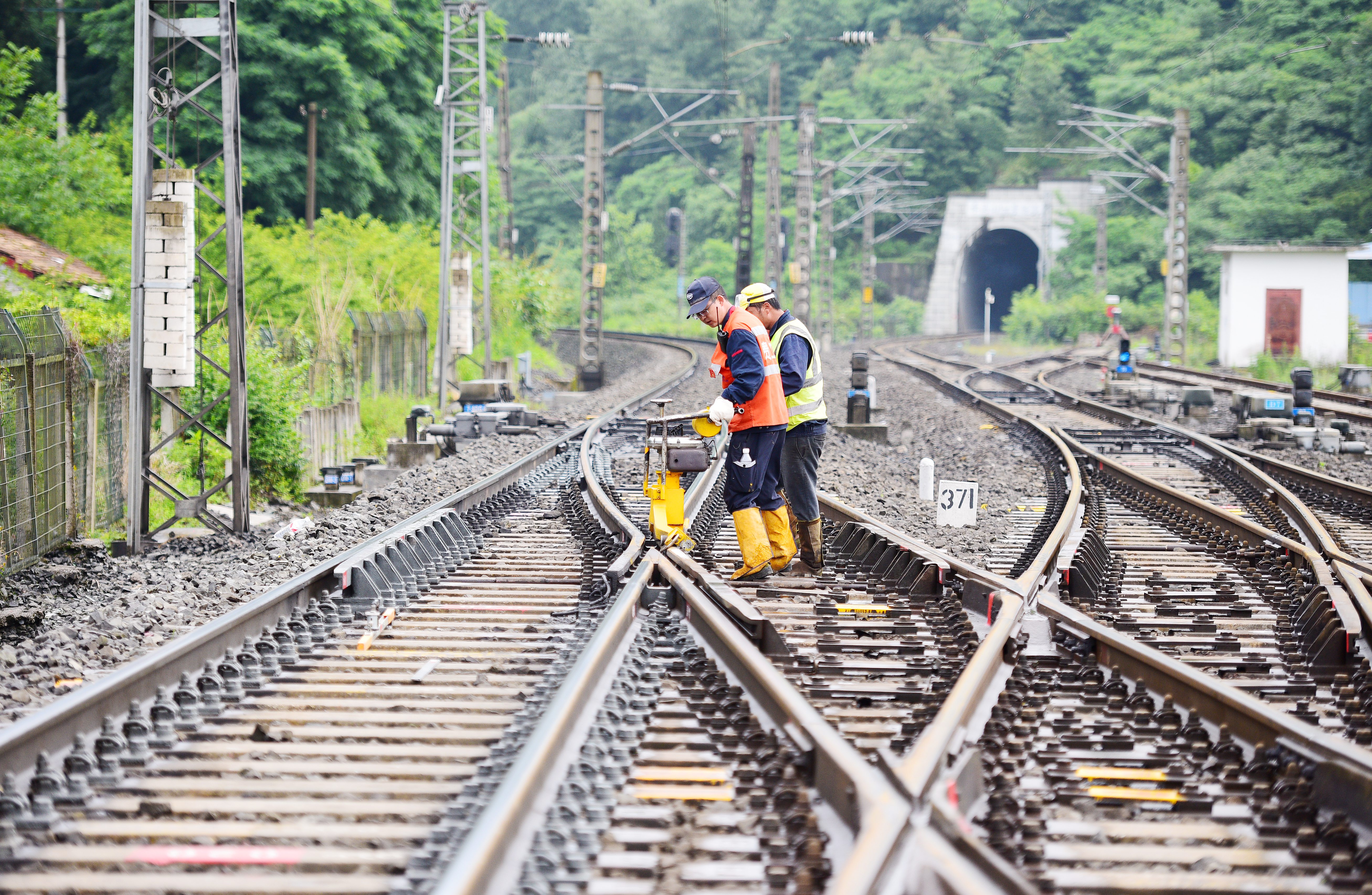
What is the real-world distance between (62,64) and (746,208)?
761 inches

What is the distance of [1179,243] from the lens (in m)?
39.0

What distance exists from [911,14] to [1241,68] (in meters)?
38.2

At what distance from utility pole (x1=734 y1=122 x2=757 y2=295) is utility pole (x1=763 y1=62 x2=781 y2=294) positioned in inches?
25.3

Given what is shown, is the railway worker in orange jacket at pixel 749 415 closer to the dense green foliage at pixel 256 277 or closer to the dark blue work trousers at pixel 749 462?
the dark blue work trousers at pixel 749 462

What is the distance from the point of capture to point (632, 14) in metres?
104

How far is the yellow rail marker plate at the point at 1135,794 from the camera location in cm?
463

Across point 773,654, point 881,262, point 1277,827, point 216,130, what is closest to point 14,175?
point 216,130

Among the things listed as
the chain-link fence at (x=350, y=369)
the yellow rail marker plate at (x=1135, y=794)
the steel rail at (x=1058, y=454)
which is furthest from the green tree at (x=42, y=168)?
the yellow rail marker plate at (x=1135, y=794)

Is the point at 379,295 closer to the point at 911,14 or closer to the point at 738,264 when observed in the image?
the point at 738,264

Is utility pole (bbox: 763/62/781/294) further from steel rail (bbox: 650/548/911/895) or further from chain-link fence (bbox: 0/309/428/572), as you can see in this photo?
steel rail (bbox: 650/548/911/895)

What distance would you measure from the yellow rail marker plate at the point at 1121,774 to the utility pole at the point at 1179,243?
35884 millimetres

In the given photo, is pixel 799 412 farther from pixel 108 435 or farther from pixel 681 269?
pixel 681 269

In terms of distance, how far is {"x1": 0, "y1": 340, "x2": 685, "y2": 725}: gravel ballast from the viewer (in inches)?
264

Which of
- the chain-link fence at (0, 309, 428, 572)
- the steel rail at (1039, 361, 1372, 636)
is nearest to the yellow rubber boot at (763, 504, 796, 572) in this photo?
the steel rail at (1039, 361, 1372, 636)
